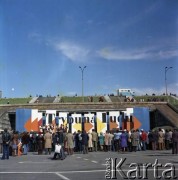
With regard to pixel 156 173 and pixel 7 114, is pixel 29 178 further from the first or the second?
pixel 7 114

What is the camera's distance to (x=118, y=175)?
1532cm

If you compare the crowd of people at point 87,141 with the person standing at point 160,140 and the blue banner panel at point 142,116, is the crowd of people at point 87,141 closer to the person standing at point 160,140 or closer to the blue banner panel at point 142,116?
the person standing at point 160,140

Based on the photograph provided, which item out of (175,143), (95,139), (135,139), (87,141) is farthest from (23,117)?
(175,143)

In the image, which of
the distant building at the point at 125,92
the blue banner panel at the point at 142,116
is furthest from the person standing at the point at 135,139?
the distant building at the point at 125,92

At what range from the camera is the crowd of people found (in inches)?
1148

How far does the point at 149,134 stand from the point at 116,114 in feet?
25.9

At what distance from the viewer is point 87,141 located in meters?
30.6

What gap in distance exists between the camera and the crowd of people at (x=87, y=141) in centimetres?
2916

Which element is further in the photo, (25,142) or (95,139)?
(95,139)

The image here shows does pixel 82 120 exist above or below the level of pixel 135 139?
above

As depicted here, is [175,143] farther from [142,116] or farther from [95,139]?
[142,116]

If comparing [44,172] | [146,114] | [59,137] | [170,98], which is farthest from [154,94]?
[44,172]

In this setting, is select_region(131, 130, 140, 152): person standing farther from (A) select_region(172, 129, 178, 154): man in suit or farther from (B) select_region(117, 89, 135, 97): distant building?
(B) select_region(117, 89, 135, 97): distant building

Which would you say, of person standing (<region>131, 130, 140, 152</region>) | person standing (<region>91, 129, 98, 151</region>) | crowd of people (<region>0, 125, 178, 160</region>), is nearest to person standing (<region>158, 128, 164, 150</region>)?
crowd of people (<region>0, 125, 178, 160</region>)
